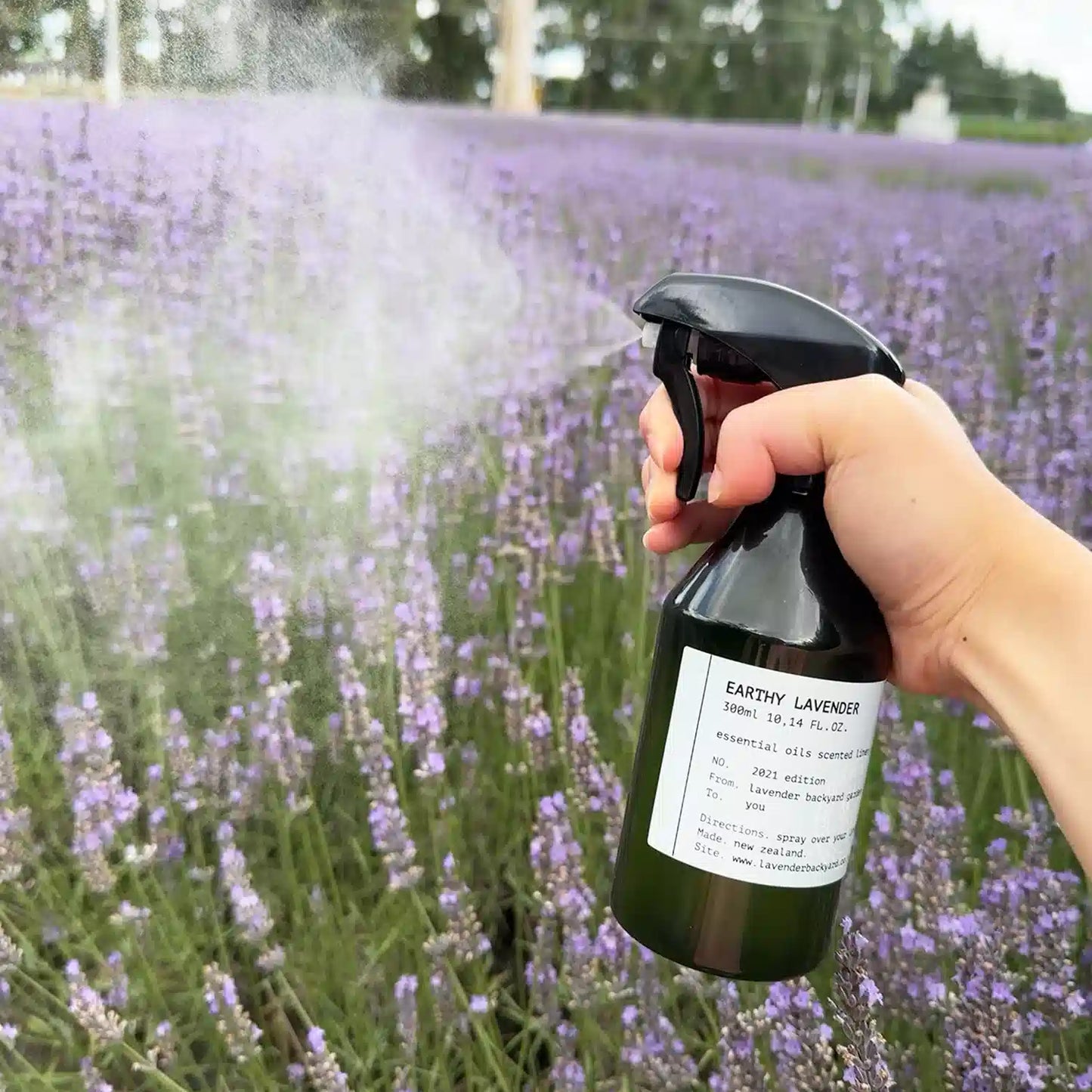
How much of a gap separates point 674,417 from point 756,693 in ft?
0.63

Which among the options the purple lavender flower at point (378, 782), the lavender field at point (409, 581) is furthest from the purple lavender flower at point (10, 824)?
the purple lavender flower at point (378, 782)

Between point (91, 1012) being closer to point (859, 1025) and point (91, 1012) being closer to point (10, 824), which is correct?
→ point (10, 824)

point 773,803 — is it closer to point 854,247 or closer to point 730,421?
point 730,421

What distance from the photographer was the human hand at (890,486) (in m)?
0.56

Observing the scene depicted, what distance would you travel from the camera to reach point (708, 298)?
0.56 metres

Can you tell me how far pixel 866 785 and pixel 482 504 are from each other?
0.42m

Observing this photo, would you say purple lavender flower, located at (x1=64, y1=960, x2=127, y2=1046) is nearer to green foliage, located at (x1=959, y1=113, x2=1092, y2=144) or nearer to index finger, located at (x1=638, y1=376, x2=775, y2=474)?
index finger, located at (x1=638, y1=376, x2=775, y2=474)

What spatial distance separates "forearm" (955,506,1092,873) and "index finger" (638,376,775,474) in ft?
0.64

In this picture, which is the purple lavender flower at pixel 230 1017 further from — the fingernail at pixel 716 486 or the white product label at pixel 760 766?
the fingernail at pixel 716 486

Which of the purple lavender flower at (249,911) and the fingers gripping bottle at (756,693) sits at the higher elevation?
the fingers gripping bottle at (756,693)

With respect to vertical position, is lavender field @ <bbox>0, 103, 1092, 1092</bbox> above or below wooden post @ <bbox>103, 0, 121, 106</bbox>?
below

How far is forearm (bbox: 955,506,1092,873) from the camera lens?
567 millimetres

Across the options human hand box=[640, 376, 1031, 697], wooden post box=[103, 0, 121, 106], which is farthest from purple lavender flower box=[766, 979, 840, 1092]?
wooden post box=[103, 0, 121, 106]

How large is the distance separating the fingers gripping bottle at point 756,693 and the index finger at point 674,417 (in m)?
0.03
